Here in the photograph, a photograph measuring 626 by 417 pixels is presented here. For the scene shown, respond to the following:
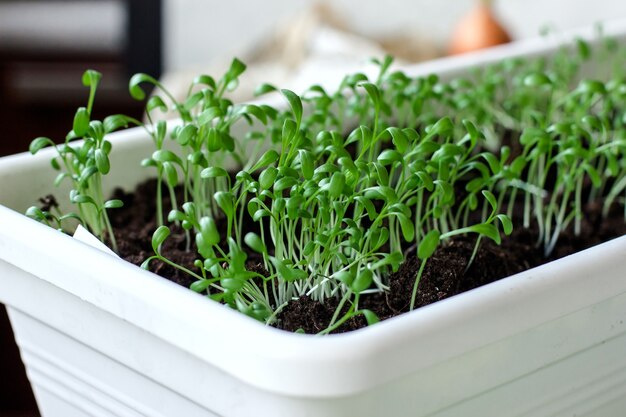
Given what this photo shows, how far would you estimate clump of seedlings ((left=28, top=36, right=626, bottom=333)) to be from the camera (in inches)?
28.4

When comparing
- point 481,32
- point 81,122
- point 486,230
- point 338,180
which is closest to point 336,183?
point 338,180

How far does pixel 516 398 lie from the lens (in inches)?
27.0

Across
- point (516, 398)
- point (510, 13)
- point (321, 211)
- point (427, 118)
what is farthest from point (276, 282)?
point (510, 13)

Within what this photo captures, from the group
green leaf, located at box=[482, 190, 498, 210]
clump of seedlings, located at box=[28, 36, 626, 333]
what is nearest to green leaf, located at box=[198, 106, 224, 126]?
clump of seedlings, located at box=[28, 36, 626, 333]

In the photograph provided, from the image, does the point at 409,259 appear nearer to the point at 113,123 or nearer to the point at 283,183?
the point at 283,183

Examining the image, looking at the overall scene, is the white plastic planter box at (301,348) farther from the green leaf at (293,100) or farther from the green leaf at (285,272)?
the green leaf at (293,100)

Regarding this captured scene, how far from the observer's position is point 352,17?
10.9ft

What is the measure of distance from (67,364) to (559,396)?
350mm

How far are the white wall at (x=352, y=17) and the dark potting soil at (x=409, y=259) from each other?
2044mm

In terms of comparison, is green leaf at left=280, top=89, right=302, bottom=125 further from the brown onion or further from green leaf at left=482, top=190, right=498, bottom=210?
the brown onion

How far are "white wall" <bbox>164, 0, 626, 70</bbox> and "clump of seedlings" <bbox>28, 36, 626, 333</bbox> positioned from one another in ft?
5.82

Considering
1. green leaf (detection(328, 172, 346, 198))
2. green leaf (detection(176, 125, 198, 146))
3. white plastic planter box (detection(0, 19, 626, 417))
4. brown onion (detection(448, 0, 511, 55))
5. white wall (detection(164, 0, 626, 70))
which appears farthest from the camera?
white wall (detection(164, 0, 626, 70))

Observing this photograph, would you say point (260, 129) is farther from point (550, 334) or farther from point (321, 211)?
point (550, 334)

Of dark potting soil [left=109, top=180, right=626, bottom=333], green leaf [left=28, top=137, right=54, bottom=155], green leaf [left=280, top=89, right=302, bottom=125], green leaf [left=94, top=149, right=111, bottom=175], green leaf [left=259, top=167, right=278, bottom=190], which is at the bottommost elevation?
dark potting soil [left=109, top=180, right=626, bottom=333]
